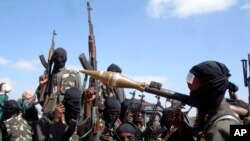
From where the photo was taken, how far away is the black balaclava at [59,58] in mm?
7413

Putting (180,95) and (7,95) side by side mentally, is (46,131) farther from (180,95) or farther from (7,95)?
(7,95)

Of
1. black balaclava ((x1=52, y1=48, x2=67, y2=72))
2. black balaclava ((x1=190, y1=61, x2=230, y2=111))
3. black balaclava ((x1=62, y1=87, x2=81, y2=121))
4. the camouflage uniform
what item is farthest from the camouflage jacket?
black balaclava ((x1=190, y1=61, x2=230, y2=111))

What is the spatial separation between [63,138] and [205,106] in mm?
2615

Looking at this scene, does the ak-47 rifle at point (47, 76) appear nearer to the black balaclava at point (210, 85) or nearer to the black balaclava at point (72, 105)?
the black balaclava at point (72, 105)

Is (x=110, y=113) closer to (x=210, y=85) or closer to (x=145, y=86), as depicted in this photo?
(x=145, y=86)

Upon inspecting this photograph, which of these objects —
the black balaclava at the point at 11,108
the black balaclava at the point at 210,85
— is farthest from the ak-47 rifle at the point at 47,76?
the black balaclava at the point at 210,85

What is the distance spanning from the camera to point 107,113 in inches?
285

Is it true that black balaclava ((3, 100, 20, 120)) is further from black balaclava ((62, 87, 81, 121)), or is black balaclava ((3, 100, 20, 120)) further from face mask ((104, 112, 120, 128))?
black balaclava ((62, 87, 81, 121))

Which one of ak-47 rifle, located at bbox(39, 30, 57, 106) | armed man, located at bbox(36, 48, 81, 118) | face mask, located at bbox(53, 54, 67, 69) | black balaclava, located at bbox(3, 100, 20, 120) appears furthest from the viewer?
black balaclava, located at bbox(3, 100, 20, 120)

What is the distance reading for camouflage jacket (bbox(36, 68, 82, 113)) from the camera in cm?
682

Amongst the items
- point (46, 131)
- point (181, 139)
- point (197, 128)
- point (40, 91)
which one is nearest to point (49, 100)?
point (40, 91)

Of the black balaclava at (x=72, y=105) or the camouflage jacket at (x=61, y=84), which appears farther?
the camouflage jacket at (x=61, y=84)

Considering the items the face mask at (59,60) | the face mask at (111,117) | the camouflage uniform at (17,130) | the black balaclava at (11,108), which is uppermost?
the face mask at (59,60)

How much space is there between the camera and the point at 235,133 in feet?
10.4
